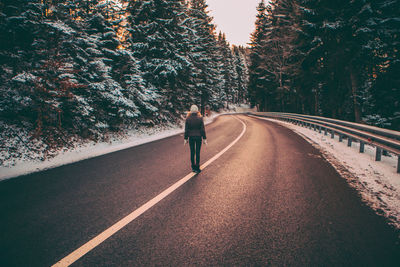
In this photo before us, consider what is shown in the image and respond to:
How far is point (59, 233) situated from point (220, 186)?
3.09m

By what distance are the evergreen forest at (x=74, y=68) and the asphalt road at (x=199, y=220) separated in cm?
366

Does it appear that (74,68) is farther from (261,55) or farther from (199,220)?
(261,55)

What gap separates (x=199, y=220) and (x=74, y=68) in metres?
9.35

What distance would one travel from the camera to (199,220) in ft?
10.6

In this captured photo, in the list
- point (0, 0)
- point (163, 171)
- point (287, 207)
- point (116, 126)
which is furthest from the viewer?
point (116, 126)

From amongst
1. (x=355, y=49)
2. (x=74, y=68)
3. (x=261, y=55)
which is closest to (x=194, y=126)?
(x=74, y=68)

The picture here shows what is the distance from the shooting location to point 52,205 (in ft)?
12.3

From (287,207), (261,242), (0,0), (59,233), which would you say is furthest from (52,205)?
(0,0)

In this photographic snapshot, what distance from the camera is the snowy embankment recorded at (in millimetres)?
3572

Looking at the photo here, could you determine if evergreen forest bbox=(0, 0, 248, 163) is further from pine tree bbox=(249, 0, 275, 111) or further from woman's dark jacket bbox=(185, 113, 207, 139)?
pine tree bbox=(249, 0, 275, 111)

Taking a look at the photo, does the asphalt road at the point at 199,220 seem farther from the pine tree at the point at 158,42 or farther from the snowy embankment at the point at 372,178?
the pine tree at the point at 158,42

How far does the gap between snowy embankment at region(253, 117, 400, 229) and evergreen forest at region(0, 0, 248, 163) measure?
380 inches

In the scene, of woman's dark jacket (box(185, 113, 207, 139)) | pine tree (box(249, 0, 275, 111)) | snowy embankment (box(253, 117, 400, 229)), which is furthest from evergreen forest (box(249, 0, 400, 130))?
woman's dark jacket (box(185, 113, 207, 139))

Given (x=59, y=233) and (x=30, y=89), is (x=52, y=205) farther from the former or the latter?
(x=30, y=89)
